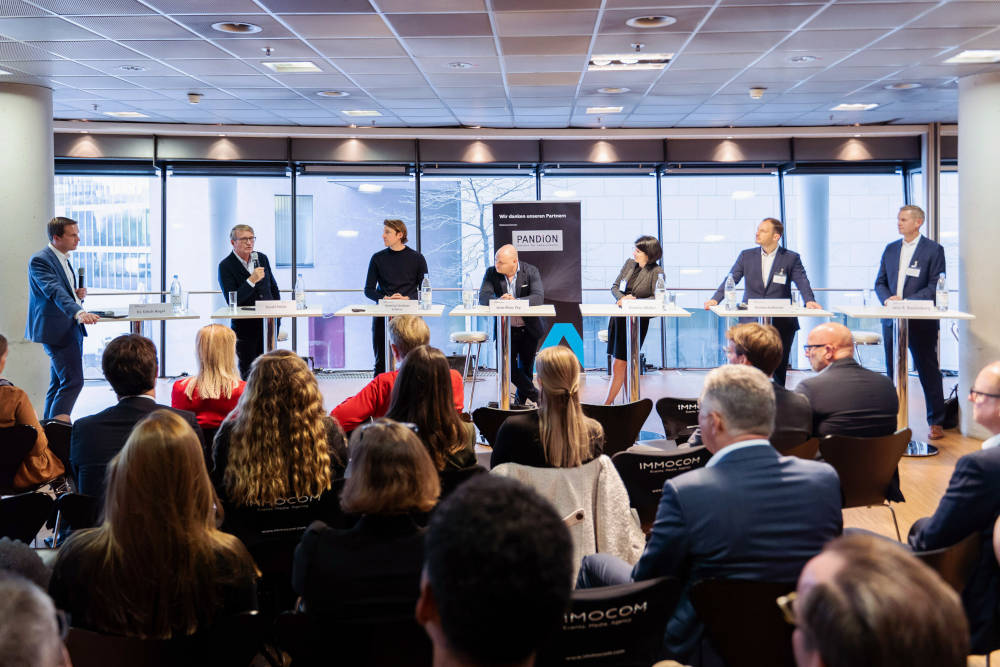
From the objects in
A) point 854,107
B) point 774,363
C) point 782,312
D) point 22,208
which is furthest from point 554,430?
point 854,107

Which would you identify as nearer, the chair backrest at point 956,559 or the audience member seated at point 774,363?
the chair backrest at point 956,559

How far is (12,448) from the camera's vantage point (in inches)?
139

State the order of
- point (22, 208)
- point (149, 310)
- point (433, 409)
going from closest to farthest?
point (433, 409) → point (149, 310) → point (22, 208)

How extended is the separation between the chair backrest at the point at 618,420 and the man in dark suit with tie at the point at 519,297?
269cm

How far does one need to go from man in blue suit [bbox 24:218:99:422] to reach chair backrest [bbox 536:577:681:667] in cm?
556

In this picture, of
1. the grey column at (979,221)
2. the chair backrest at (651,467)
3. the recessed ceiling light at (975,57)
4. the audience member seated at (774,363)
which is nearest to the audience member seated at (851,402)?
the audience member seated at (774,363)

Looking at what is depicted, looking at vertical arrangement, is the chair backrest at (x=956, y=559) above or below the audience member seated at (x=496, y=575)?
below

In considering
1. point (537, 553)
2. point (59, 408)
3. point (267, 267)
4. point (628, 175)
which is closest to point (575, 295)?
point (628, 175)

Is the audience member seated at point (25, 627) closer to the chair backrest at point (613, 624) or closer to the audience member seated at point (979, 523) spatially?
the chair backrest at point (613, 624)

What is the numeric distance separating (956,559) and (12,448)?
354cm

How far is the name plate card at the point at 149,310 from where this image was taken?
6004mm

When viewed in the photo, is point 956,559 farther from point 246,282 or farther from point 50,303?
point 50,303

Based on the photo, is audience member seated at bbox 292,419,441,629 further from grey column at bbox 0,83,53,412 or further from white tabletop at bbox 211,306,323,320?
grey column at bbox 0,83,53,412

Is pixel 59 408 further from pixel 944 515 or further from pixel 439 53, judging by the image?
pixel 944 515
